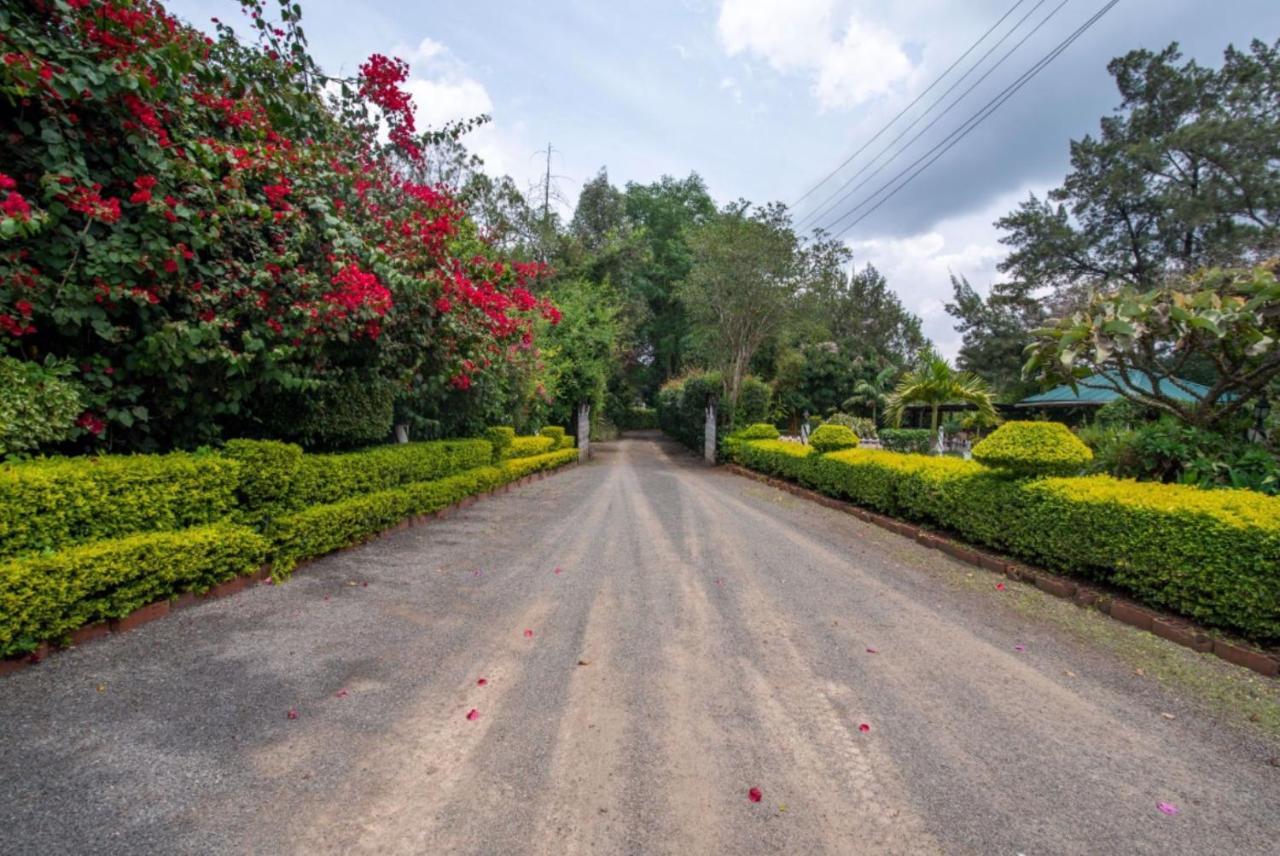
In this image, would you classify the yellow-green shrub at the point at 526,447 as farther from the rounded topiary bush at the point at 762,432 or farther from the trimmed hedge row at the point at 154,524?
the trimmed hedge row at the point at 154,524

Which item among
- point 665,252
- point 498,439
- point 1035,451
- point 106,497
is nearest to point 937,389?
point 1035,451

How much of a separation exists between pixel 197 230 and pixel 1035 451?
22.0ft

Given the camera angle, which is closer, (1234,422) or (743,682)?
(743,682)

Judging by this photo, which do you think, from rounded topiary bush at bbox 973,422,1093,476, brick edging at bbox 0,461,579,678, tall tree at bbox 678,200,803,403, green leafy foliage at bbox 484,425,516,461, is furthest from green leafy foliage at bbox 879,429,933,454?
brick edging at bbox 0,461,579,678

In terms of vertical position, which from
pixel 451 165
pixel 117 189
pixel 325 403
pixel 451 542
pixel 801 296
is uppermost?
pixel 451 165

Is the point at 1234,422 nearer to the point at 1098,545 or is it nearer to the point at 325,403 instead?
the point at 1098,545

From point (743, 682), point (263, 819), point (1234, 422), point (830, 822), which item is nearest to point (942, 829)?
point (830, 822)

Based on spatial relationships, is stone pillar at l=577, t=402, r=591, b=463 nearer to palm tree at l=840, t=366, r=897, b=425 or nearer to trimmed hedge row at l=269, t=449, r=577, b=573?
trimmed hedge row at l=269, t=449, r=577, b=573

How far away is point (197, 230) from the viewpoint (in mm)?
3500

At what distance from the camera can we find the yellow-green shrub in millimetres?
11220

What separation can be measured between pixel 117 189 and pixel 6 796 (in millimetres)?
3423

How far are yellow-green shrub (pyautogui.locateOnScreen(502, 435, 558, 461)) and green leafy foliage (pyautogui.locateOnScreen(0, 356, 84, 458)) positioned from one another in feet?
23.7

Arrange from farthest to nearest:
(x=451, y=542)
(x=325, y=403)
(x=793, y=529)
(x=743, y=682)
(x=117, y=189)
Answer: (x=793, y=529)
(x=451, y=542)
(x=325, y=403)
(x=117, y=189)
(x=743, y=682)

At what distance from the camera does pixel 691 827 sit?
1841 millimetres
